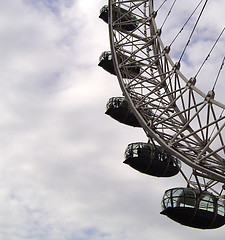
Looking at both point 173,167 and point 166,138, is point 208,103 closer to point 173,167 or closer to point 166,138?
point 166,138

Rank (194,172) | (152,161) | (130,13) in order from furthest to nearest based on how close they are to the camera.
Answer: (130,13) → (152,161) → (194,172)

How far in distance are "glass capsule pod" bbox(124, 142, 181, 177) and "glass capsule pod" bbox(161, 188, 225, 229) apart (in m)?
2.23

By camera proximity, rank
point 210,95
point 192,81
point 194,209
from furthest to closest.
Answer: point 194,209, point 192,81, point 210,95

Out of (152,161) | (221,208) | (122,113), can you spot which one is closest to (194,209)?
(221,208)

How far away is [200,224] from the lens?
22312 mm

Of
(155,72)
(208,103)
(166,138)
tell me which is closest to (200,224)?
(166,138)

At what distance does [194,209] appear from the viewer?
21953 mm

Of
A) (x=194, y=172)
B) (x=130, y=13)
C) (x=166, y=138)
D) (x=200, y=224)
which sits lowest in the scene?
(x=200, y=224)

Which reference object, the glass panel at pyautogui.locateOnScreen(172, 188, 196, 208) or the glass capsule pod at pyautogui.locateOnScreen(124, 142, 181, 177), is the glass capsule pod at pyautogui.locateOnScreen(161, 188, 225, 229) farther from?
the glass capsule pod at pyautogui.locateOnScreen(124, 142, 181, 177)

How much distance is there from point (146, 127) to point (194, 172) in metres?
3.44

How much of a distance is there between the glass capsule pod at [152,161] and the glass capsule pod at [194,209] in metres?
2.23

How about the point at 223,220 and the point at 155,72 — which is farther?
the point at 155,72

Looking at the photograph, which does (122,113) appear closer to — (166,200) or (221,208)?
(166,200)

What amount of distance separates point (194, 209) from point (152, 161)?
3956 millimetres
